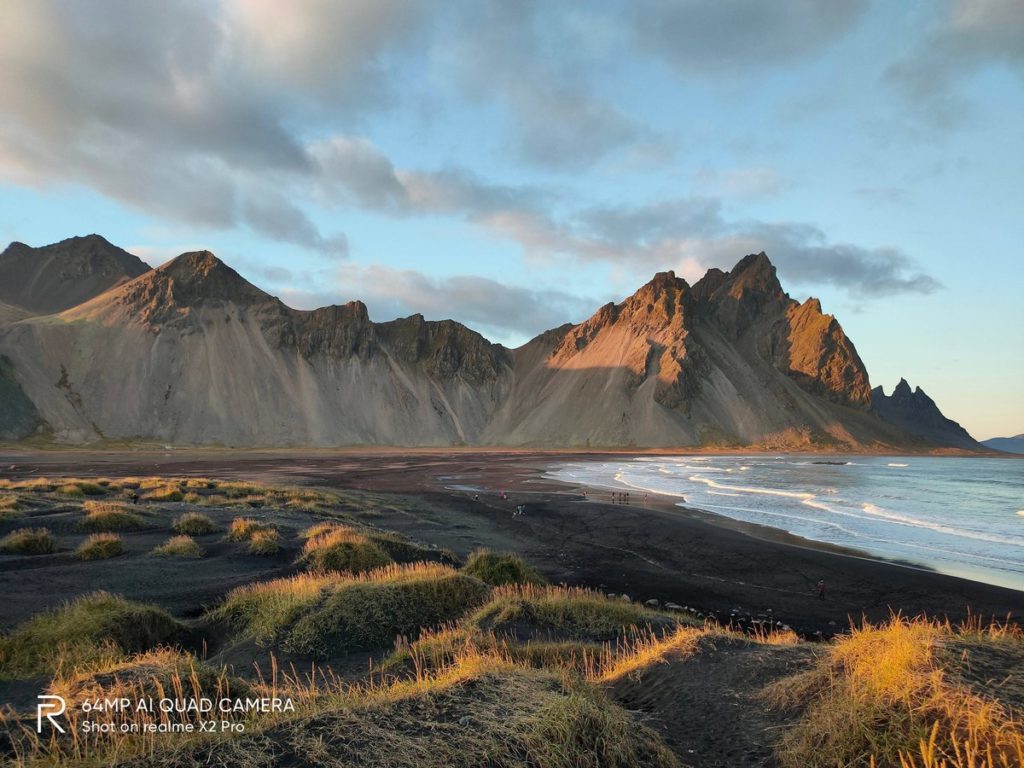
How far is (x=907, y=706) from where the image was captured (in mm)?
4699

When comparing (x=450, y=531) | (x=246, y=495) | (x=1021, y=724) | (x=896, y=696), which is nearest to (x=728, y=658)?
(x=896, y=696)

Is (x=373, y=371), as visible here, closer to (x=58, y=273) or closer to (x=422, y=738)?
(x=58, y=273)

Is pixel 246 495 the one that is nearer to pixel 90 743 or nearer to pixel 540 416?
pixel 90 743

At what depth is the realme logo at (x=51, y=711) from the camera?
4.46 m

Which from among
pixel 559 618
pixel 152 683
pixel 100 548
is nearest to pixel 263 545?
pixel 100 548

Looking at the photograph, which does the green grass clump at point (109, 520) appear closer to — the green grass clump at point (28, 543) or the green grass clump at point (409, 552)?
the green grass clump at point (28, 543)

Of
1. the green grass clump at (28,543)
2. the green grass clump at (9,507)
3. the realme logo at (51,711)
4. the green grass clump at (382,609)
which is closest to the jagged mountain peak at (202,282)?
the green grass clump at (9,507)

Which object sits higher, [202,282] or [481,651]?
[202,282]

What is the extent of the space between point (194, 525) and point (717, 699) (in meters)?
19.2

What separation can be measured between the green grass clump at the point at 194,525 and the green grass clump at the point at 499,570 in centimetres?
1079

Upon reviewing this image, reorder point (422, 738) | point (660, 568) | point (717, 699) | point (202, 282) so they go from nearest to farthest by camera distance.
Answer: point (422, 738) < point (717, 699) < point (660, 568) < point (202, 282)

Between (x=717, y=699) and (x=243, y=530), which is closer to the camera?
(x=717, y=699)

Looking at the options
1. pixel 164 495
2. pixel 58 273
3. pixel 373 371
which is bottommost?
pixel 164 495

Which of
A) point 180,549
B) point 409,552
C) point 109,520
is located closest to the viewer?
point 180,549
